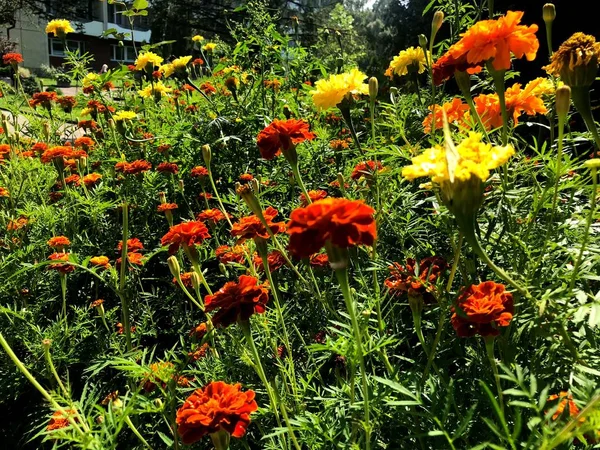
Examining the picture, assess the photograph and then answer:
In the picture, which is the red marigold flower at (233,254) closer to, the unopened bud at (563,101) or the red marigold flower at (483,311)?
the red marigold flower at (483,311)

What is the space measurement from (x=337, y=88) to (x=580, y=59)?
61 cm

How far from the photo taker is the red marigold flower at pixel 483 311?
2.86 feet

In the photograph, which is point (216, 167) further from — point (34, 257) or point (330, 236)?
point (330, 236)

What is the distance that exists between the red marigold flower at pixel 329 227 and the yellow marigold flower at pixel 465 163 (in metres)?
0.11

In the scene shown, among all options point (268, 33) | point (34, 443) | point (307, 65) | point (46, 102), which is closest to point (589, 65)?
point (34, 443)

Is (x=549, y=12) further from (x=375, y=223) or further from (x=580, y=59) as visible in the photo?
(x=375, y=223)

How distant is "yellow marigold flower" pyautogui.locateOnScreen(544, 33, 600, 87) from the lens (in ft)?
3.28

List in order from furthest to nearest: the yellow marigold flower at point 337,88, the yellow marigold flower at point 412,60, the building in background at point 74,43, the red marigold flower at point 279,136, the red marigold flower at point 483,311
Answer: the building in background at point 74,43 → the yellow marigold flower at point 412,60 → the yellow marigold flower at point 337,88 → the red marigold flower at point 279,136 → the red marigold flower at point 483,311

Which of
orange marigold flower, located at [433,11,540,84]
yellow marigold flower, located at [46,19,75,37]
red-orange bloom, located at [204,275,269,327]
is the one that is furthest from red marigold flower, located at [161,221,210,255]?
yellow marigold flower, located at [46,19,75,37]

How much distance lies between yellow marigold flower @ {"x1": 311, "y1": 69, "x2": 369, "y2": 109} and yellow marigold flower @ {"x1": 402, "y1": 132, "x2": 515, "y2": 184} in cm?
63

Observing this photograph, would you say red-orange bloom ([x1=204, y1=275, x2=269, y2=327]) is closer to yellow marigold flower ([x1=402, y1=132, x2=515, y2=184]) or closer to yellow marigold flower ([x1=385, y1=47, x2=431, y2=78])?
yellow marigold flower ([x1=402, y1=132, x2=515, y2=184])

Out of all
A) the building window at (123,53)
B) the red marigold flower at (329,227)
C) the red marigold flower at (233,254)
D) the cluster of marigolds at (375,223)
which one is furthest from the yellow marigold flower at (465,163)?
the building window at (123,53)

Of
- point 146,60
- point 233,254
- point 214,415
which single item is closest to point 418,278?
point 214,415

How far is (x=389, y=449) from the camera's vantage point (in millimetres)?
1040
